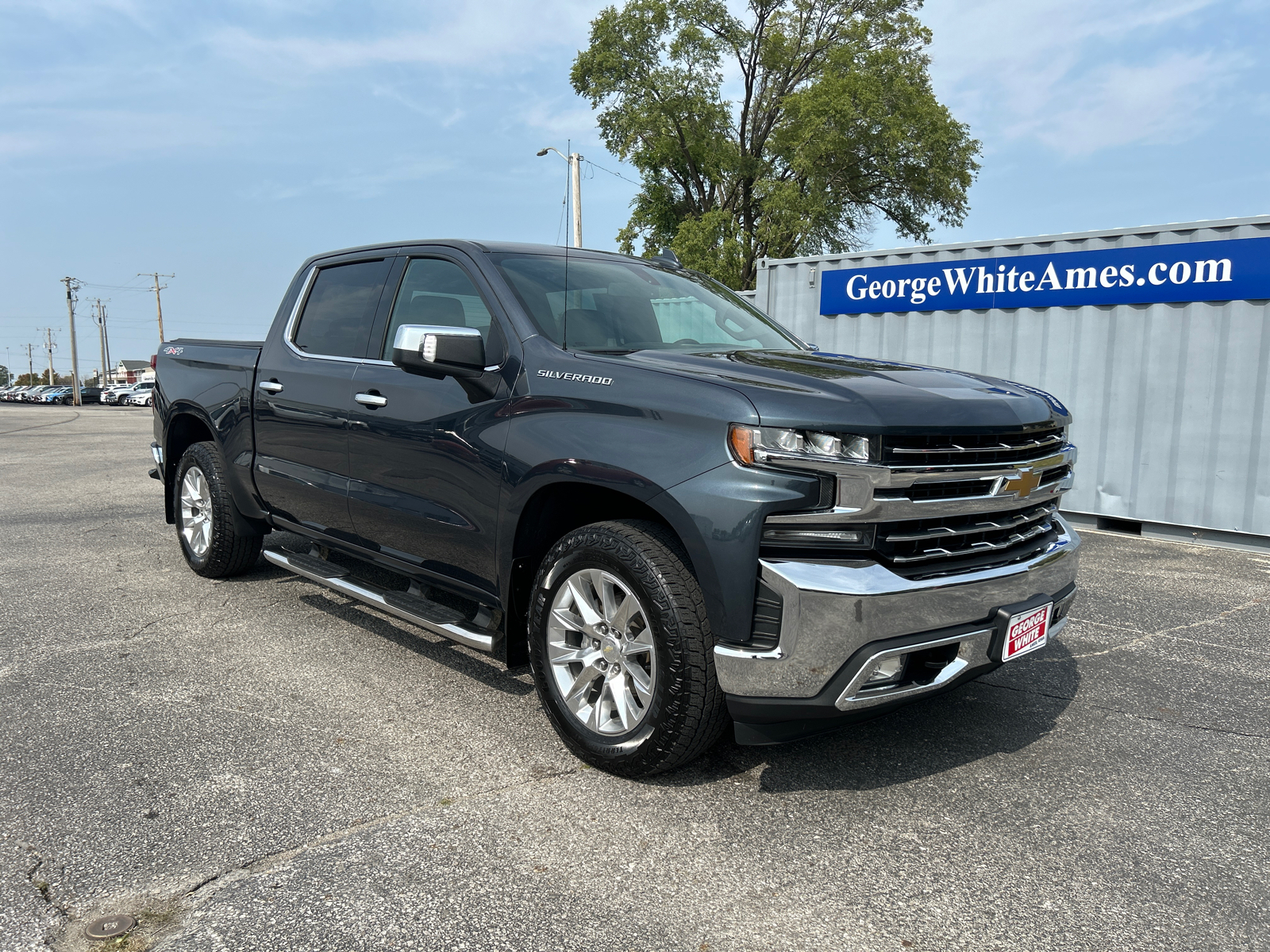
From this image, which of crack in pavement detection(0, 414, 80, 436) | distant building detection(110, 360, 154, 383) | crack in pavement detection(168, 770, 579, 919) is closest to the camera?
crack in pavement detection(168, 770, 579, 919)

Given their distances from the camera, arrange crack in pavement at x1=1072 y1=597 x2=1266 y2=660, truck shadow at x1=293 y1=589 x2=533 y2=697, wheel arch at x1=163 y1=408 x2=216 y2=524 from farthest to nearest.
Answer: wheel arch at x1=163 y1=408 x2=216 y2=524
crack in pavement at x1=1072 y1=597 x2=1266 y2=660
truck shadow at x1=293 y1=589 x2=533 y2=697

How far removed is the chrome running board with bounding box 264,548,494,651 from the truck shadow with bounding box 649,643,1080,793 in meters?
0.91

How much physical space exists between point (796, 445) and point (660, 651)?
758 millimetres

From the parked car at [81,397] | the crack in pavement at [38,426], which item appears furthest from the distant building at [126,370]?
the crack in pavement at [38,426]

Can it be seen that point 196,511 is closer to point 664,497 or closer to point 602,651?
point 602,651

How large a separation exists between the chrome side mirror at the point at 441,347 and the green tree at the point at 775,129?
81.3ft

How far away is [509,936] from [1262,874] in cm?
210

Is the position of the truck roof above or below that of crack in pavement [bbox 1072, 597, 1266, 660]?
above

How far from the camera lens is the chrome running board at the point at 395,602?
142 inches

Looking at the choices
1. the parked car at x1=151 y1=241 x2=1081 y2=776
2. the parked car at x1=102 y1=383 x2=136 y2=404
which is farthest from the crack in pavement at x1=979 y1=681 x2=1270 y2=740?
the parked car at x1=102 y1=383 x2=136 y2=404

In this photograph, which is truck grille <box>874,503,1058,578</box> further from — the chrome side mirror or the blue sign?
the blue sign

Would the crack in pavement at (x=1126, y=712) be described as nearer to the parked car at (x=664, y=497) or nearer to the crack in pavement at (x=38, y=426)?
the parked car at (x=664, y=497)

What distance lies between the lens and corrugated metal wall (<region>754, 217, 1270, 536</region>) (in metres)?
7.96

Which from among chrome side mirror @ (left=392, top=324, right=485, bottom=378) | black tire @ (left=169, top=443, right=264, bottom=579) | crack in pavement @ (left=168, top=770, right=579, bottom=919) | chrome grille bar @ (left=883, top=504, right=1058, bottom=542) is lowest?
crack in pavement @ (left=168, top=770, right=579, bottom=919)
